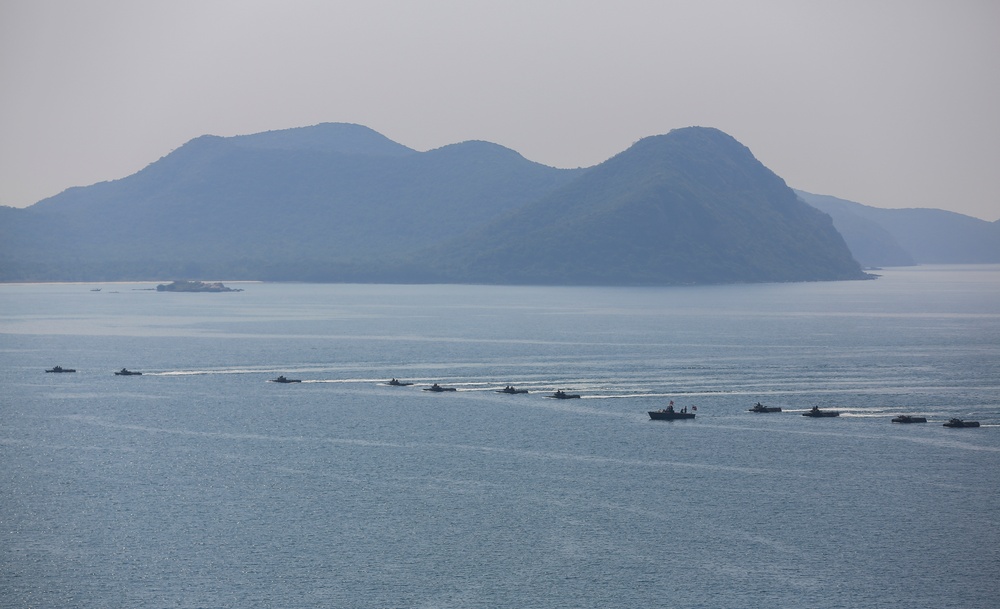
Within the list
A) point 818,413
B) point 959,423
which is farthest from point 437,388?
point 959,423

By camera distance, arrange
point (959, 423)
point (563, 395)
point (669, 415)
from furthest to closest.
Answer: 1. point (563, 395)
2. point (669, 415)
3. point (959, 423)

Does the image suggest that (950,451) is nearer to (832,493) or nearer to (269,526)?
(832,493)

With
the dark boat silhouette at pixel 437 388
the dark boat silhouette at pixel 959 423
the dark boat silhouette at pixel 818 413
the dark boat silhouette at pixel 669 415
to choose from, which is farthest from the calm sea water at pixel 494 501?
the dark boat silhouette at pixel 437 388

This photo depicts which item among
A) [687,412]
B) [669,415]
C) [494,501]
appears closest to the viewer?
[494,501]

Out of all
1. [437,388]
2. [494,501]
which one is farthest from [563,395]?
[494,501]

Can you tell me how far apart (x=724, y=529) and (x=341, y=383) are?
97423mm

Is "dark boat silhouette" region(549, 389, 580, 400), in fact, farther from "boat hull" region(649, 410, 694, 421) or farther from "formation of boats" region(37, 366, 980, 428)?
"boat hull" region(649, 410, 694, 421)

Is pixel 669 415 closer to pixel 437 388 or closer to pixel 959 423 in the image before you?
pixel 959 423

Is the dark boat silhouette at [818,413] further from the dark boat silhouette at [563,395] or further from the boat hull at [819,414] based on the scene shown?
the dark boat silhouette at [563,395]

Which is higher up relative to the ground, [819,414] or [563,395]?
[563,395]

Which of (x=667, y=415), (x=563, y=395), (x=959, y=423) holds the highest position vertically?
(x=563, y=395)

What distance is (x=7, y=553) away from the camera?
85.7 m

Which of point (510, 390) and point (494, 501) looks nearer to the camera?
point (494, 501)

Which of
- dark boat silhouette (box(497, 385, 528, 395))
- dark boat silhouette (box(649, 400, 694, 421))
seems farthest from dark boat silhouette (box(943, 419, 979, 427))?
dark boat silhouette (box(497, 385, 528, 395))
